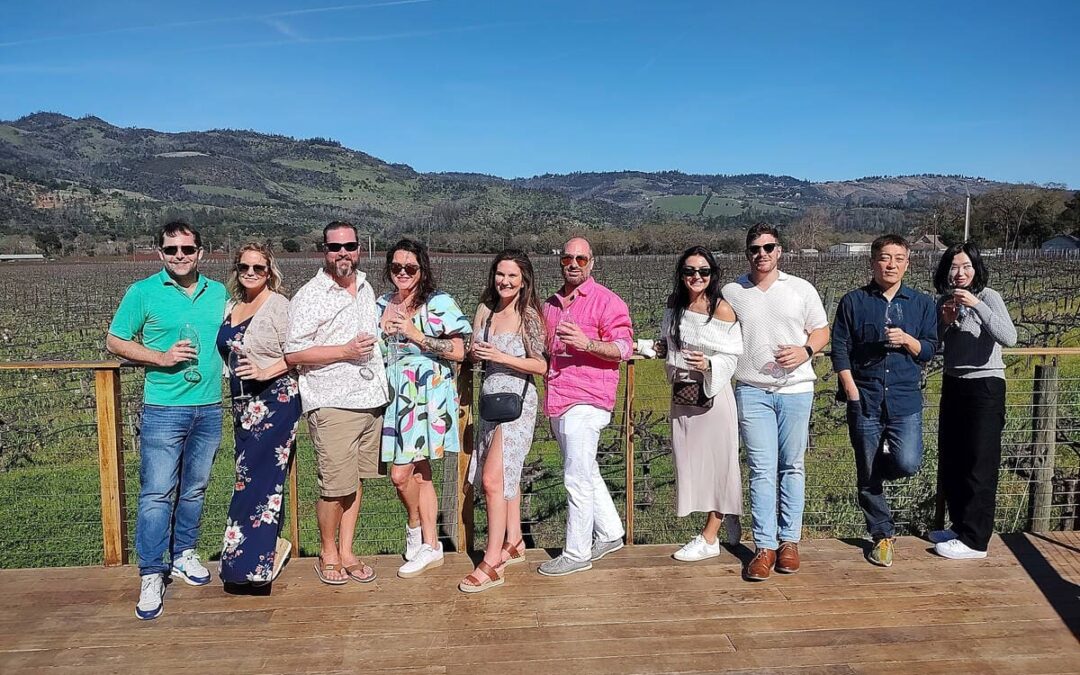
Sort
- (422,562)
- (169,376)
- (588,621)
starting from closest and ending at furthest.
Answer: (588,621)
(169,376)
(422,562)

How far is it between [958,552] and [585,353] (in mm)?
1973

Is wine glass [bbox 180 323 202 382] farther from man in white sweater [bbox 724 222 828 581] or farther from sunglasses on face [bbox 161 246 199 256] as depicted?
man in white sweater [bbox 724 222 828 581]

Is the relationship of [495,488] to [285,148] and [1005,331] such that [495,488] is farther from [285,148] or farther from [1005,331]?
[285,148]

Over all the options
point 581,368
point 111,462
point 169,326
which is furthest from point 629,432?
point 111,462

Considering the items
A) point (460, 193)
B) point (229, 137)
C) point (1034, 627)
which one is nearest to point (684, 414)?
point (1034, 627)

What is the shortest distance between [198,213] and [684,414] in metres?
67.8

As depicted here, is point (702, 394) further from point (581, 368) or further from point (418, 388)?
point (418, 388)

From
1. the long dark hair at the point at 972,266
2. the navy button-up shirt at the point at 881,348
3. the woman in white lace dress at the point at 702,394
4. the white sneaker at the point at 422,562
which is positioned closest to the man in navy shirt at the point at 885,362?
the navy button-up shirt at the point at 881,348

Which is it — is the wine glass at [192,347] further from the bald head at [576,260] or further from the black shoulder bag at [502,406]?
the bald head at [576,260]

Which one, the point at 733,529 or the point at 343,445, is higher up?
the point at 343,445

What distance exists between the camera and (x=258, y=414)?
300 centimetres

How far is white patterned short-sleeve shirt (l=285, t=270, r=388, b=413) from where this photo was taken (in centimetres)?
293

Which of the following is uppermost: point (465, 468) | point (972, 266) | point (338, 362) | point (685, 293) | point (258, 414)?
point (972, 266)

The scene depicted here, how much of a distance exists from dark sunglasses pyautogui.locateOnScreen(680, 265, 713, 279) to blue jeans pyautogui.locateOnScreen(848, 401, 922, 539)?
35.0 inches
